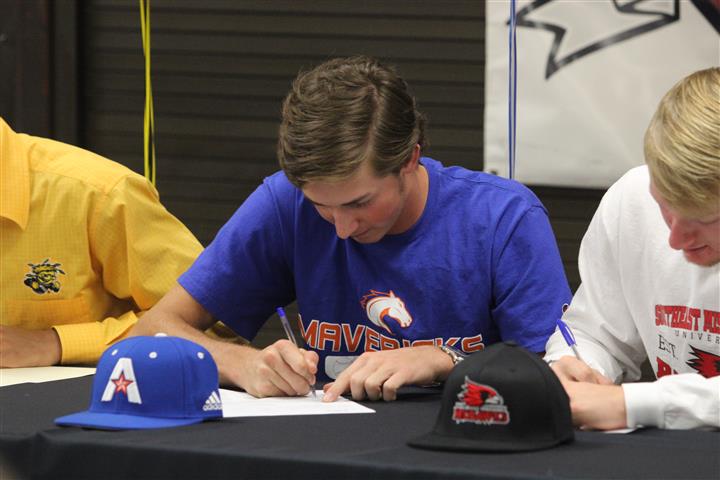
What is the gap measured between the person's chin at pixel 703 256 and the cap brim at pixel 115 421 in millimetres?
751

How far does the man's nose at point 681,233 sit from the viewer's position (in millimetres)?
1686

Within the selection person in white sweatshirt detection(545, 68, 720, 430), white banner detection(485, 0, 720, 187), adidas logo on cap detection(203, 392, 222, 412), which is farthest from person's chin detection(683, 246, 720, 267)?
white banner detection(485, 0, 720, 187)

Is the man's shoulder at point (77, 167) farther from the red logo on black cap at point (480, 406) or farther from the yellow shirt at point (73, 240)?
the red logo on black cap at point (480, 406)

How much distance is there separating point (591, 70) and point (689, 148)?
→ 6.74 feet

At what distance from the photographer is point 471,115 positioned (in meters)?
3.89

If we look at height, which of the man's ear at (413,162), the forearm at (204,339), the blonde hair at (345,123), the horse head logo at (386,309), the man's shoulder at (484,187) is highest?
the blonde hair at (345,123)

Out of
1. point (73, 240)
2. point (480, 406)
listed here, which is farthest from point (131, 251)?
point (480, 406)

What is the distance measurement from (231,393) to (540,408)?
28.6 inches

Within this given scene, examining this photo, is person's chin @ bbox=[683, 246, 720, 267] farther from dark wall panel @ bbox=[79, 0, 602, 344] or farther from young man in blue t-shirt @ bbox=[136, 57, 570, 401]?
dark wall panel @ bbox=[79, 0, 602, 344]

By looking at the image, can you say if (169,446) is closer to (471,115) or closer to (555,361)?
(555,361)

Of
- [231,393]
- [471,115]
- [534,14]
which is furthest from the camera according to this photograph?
[471,115]

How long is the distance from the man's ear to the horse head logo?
245 mm

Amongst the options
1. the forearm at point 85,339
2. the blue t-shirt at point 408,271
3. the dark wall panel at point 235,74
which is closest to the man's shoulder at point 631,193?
the blue t-shirt at point 408,271

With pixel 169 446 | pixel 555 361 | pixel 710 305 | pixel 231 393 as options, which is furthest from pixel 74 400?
pixel 710 305
